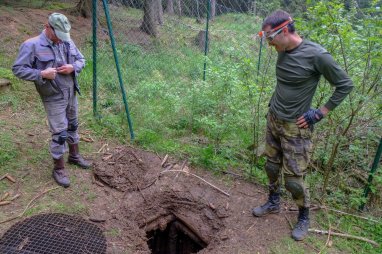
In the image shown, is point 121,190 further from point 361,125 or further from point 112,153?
point 361,125

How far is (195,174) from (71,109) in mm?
1842

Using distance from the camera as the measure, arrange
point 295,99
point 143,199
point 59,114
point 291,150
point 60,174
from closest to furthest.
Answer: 1. point 295,99
2. point 291,150
3. point 59,114
4. point 60,174
5. point 143,199

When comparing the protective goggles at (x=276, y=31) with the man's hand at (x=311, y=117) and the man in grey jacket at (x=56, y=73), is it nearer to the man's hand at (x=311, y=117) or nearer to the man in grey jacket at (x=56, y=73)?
the man's hand at (x=311, y=117)

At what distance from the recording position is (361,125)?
386 centimetres

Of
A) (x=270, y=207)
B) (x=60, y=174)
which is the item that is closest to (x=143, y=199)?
(x=60, y=174)

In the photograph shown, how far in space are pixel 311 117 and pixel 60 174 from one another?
9.61 ft

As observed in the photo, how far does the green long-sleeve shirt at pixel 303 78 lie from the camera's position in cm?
290

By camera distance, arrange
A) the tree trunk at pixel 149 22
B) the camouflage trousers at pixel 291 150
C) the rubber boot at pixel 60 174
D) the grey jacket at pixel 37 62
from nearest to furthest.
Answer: the camouflage trousers at pixel 291 150, the grey jacket at pixel 37 62, the rubber boot at pixel 60 174, the tree trunk at pixel 149 22

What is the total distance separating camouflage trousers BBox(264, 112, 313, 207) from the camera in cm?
327

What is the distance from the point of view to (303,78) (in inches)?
120

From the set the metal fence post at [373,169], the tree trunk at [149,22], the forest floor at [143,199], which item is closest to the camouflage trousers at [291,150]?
the forest floor at [143,199]

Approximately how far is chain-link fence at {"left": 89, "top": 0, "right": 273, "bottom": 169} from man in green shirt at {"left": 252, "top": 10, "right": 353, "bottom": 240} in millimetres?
820

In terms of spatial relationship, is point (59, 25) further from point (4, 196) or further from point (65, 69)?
point (4, 196)

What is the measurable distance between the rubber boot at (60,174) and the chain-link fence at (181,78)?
1375 millimetres
